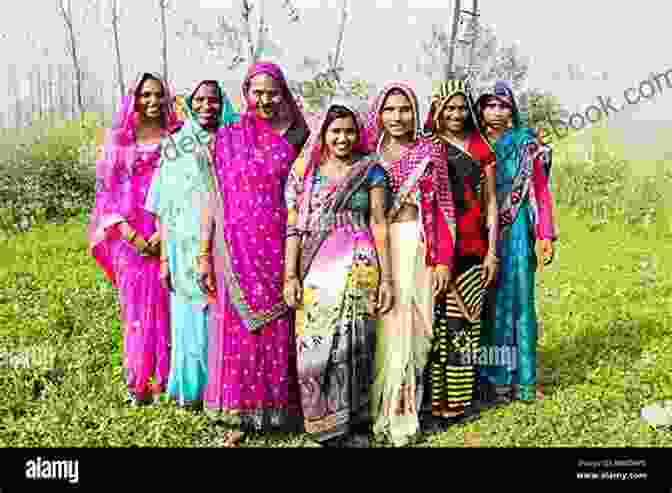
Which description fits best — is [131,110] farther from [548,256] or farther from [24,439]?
[548,256]

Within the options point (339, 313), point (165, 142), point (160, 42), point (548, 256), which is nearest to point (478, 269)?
point (548, 256)

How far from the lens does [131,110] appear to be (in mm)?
3404

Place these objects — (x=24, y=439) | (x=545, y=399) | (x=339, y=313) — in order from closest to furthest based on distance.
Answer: (x=339, y=313)
(x=24, y=439)
(x=545, y=399)

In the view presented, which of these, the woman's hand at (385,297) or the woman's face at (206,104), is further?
the woman's face at (206,104)

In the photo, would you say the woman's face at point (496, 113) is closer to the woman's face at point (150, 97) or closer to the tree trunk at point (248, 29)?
the tree trunk at point (248, 29)

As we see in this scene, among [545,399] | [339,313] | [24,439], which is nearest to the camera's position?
[339,313]

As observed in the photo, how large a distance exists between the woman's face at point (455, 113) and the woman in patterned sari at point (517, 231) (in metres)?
0.20

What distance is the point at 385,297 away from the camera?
3.19 metres

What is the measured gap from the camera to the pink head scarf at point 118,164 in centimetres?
342

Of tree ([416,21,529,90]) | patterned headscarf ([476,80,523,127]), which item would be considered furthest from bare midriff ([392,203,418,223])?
tree ([416,21,529,90])

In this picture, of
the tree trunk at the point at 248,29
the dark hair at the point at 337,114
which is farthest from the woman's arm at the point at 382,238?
the tree trunk at the point at 248,29

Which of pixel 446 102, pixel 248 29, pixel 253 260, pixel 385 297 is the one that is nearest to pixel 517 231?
pixel 446 102

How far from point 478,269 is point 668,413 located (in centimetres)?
96
